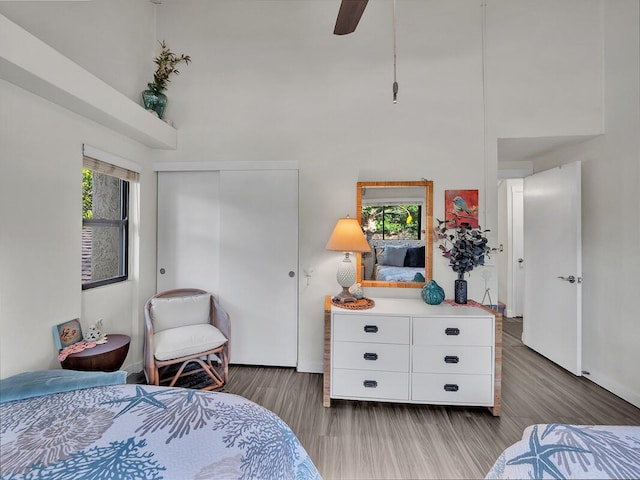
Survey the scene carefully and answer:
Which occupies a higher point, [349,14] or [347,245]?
[349,14]

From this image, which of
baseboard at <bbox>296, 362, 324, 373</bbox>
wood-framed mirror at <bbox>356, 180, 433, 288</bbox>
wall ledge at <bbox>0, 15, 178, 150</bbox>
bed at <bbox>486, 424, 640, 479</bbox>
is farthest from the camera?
baseboard at <bbox>296, 362, 324, 373</bbox>

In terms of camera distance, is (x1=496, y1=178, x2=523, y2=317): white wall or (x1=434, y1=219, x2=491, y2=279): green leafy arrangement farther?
(x1=496, y1=178, x2=523, y2=317): white wall

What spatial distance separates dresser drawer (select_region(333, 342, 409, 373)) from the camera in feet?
6.61

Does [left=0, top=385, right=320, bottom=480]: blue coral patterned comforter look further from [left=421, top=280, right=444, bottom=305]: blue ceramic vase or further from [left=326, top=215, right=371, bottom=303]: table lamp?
[left=421, top=280, right=444, bottom=305]: blue ceramic vase

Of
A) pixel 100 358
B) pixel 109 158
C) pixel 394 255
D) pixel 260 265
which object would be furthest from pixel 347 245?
pixel 109 158

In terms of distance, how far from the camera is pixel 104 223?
226cm

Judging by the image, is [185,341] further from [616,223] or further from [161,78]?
[616,223]

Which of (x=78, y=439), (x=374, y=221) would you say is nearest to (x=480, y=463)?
(x=374, y=221)

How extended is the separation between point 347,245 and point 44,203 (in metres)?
2.02

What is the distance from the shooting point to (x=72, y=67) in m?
1.65

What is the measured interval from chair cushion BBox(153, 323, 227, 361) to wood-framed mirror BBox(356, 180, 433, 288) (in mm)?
1355

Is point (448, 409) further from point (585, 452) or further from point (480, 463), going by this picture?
point (585, 452)

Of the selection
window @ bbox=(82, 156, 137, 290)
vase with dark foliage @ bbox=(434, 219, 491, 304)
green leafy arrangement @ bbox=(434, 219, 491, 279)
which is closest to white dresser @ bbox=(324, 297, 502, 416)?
vase with dark foliage @ bbox=(434, 219, 491, 304)

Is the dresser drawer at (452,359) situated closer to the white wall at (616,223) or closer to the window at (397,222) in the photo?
the window at (397,222)
